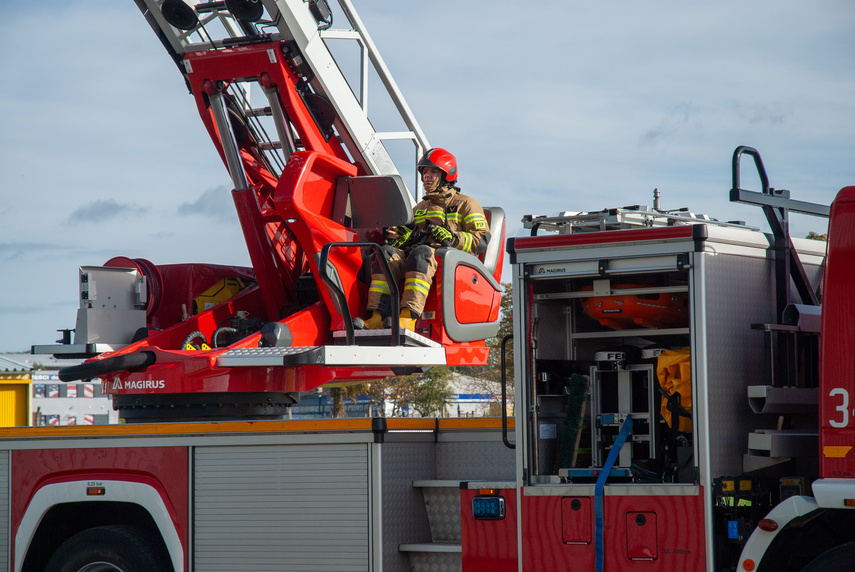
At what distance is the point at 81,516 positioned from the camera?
718cm

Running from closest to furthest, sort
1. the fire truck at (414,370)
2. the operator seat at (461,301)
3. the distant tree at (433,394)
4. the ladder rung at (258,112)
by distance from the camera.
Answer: the fire truck at (414,370) → the operator seat at (461,301) → the ladder rung at (258,112) → the distant tree at (433,394)

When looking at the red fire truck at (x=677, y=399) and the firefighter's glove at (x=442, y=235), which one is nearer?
the red fire truck at (x=677, y=399)

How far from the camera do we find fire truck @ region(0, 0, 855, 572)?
17.0 ft

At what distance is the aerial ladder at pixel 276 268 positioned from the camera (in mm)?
7656

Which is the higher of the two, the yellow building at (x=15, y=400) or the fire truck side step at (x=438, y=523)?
the yellow building at (x=15, y=400)

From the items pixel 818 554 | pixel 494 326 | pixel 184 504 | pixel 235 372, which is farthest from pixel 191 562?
pixel 818 554

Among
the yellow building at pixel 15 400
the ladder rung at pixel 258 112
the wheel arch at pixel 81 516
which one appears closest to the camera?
the wheel arch at pixel 81 516

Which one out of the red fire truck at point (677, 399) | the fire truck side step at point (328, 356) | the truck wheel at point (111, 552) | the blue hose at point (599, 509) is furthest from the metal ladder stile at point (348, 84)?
the blue hose at point (599, 509)

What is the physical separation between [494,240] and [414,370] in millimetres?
1427

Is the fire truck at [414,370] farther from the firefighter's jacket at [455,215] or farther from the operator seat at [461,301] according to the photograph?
the firefighter's jacket at [455,215]

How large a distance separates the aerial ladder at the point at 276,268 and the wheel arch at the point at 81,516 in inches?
35.3

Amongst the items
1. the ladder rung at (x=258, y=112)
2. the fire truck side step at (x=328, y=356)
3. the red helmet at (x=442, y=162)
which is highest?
the ladder rung at (x=258, y=112)

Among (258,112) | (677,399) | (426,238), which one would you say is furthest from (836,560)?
(258,112)

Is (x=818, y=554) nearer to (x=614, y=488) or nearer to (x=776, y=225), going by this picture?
(x=614, y=488)
